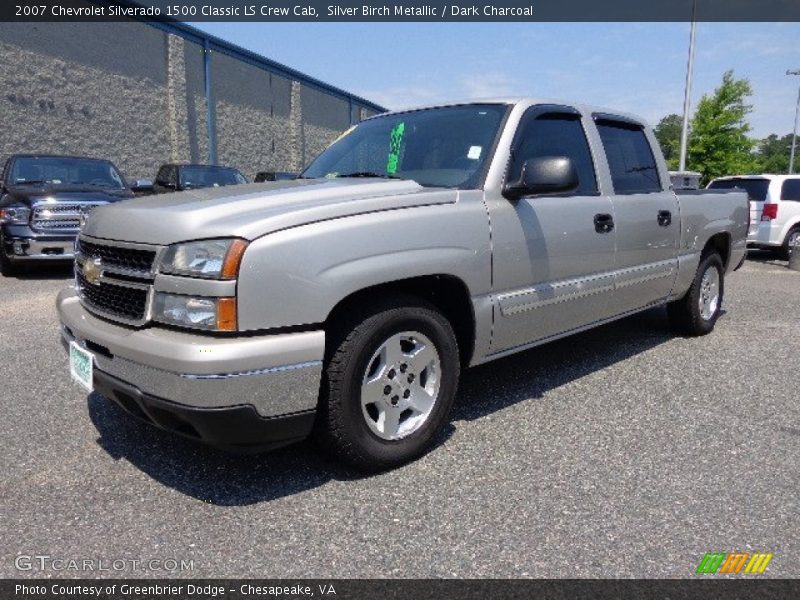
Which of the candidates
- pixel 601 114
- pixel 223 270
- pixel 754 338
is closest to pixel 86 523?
pixel 223 270

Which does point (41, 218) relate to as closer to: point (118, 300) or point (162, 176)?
point (162, 176)

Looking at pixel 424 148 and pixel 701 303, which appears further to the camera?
pixel 701 303

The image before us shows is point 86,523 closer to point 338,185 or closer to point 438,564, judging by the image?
point 438,564

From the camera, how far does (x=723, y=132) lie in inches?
1032

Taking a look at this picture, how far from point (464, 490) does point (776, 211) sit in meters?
11.1

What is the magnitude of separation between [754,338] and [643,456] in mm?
3128

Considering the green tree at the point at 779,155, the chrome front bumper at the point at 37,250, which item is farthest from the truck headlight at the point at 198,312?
the green tree at the point at 779,155

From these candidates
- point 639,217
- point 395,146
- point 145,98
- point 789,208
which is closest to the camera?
point 395,146

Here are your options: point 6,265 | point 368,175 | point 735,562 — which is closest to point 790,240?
point 368,175

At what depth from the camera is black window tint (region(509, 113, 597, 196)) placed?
133 inches

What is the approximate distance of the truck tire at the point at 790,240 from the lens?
1117cm

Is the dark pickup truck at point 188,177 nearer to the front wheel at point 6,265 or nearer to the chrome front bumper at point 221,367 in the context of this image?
the front wheel at point 6,265

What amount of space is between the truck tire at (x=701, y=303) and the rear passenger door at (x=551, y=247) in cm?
156

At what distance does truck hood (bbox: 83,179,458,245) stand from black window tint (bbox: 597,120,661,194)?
1.73 m
